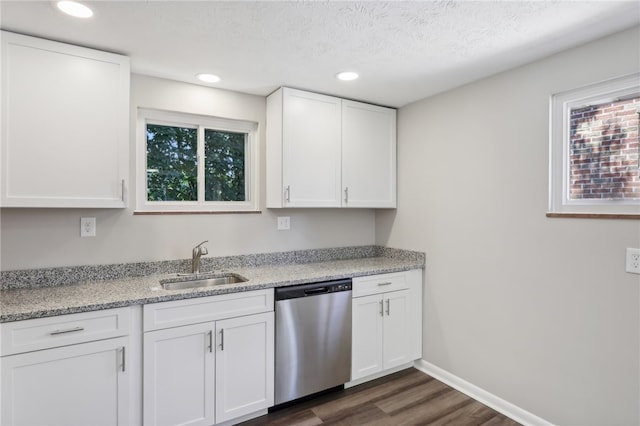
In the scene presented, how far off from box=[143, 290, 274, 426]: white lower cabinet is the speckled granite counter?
0.22 feet

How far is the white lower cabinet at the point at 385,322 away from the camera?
8.48ft

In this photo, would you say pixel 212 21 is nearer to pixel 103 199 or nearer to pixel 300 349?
pixel 103 199

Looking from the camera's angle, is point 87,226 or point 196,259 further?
point 196,259

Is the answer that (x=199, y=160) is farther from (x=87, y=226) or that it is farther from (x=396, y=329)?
(x=396, y=329)

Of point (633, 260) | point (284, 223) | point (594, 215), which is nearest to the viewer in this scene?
point (633, 260)

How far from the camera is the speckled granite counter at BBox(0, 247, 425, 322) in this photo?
1.67 metres

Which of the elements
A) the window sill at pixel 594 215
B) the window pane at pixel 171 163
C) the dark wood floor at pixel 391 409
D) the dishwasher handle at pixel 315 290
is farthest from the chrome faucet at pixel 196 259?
the window sill at pixel 594 215

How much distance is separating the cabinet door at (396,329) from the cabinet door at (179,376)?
4.41ft

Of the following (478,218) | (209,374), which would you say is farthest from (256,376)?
(478,218)

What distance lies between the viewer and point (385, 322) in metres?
2.71

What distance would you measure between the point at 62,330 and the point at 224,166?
156cm

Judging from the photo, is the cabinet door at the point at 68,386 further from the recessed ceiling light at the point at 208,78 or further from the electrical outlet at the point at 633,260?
the electrical outlet at the point at 633,260

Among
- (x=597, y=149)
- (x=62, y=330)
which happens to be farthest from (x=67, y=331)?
(x=597, y=149)

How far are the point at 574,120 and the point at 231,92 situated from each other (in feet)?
7.61
